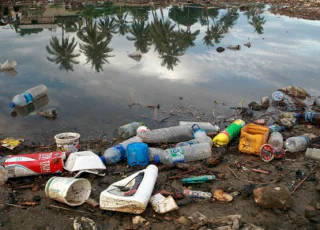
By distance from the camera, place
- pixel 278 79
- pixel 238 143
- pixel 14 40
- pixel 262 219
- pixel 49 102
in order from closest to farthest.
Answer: pixel 262 219 → pixel 238 143 → pixel 49 102 → pixel 278 79 → pixel 14 40

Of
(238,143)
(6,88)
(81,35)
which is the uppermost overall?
(81,35)

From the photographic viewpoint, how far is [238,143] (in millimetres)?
5031

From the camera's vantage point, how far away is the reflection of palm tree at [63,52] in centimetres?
920

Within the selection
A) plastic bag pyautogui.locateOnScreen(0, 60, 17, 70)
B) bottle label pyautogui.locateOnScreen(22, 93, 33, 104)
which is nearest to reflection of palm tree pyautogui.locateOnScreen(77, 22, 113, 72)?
plastic bag pyautogui.locateOnScreen(0, 60, 17, 70)

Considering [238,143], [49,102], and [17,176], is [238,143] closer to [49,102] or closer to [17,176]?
[17,176]

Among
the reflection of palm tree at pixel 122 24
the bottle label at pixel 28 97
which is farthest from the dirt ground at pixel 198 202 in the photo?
the reflection of palm tree at pixel 122 24

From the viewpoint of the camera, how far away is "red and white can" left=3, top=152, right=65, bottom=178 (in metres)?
3.69

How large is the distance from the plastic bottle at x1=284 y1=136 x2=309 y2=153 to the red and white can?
3.49 meters

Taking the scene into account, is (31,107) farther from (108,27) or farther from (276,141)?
(108,27)

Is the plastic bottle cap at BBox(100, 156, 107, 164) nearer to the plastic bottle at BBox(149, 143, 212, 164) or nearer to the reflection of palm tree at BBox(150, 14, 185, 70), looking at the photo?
the plastic bottle at BBox(149, 143, 212, 164)

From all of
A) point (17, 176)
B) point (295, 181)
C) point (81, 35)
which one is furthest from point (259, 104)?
point (81, 35)

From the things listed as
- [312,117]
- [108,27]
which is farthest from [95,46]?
[312,117]

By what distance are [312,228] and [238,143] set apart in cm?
218

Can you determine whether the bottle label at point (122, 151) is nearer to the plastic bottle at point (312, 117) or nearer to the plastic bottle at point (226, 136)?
the plastic bottle at point (226, 136)
